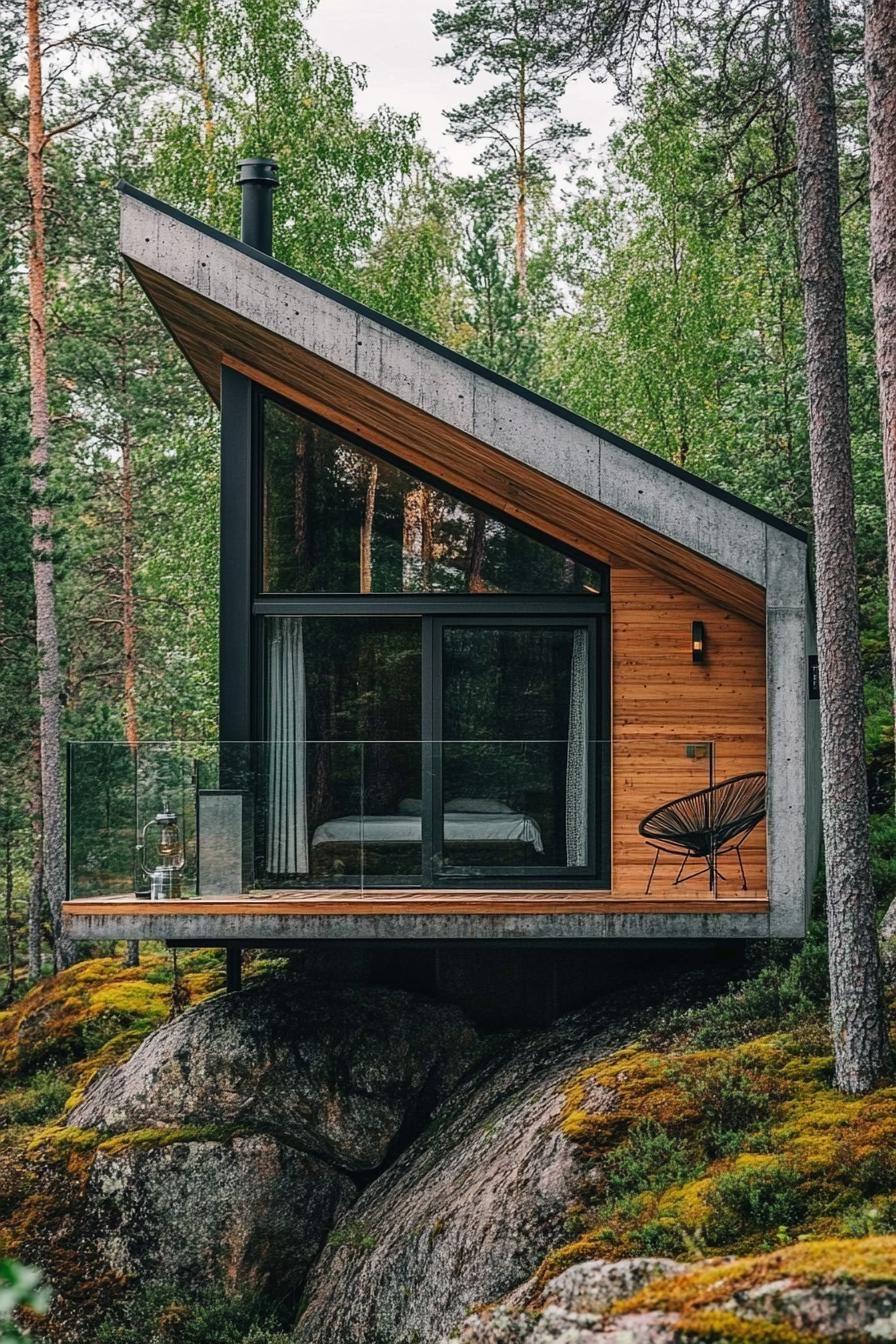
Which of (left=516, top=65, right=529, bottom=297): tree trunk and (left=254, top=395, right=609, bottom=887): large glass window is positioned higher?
(left=516, top=65, right=529, bottom=297): tree trunk

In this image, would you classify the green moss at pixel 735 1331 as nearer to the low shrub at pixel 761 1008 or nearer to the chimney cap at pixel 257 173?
the low shrub at pixel 761 1008

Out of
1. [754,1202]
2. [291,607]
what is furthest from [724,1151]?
[291,607]

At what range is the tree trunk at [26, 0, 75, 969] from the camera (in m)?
18.3

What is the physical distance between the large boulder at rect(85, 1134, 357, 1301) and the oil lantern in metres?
2.07

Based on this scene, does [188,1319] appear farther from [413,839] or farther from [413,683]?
[413,683]

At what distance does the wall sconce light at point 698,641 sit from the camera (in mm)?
10912

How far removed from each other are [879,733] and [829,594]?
961cm

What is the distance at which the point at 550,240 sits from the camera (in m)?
29.6

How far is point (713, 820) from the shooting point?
1067 centimetres

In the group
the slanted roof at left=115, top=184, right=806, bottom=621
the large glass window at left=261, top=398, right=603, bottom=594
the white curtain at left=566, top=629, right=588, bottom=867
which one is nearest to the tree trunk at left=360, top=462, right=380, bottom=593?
the large glass window at left=261, top=398, right=603, bottom=594

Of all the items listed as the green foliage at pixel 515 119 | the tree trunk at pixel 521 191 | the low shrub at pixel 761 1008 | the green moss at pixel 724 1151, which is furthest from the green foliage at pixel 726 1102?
the tree trunk at pixel 521 191

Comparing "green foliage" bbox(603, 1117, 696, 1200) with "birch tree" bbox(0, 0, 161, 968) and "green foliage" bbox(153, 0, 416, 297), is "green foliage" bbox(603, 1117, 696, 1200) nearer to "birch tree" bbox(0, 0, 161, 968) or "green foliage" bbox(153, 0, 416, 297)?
"birch tree" bbox(0, 0, 161, 968)

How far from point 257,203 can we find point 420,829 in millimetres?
5423

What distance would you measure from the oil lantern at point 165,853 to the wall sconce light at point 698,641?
410cm
